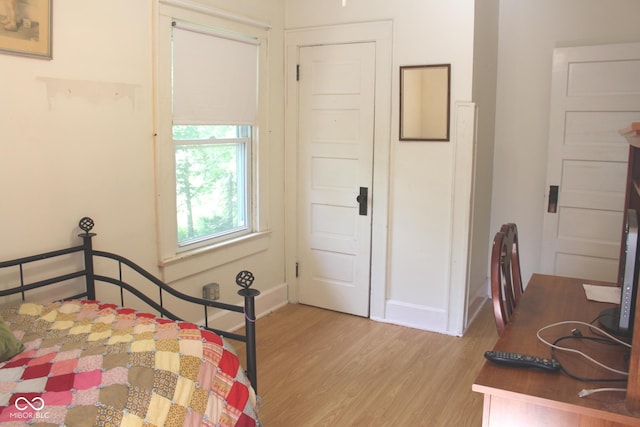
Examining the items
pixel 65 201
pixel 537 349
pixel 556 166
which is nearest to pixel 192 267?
pixel 65 201

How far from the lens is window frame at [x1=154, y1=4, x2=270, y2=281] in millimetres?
3143

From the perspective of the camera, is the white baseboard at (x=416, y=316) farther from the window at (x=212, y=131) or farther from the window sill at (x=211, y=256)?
the window at (x=212, y=131)

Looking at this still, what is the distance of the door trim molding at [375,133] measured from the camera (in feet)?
12.8

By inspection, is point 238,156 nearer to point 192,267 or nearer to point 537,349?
point 192,267

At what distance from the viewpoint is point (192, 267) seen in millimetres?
3469

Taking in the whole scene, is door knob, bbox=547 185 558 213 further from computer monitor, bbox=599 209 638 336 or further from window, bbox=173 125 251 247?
computer monitor, bbox=599 209 638 336

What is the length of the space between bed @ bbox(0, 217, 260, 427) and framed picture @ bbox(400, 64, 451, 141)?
1.99 metres

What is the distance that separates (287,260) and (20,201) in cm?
229

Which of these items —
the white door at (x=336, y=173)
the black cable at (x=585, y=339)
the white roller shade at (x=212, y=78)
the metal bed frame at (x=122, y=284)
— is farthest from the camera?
the white door at (x=336, y=173)

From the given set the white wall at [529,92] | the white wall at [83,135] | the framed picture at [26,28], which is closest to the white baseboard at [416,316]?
the white wall at [529,92]

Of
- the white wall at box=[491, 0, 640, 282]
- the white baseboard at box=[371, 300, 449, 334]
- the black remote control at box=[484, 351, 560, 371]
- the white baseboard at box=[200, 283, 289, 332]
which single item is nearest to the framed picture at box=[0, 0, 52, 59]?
the white baseboard at box=[200, 283, 289, 332]

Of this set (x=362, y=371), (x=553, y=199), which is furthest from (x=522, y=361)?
(x=553, y=199)

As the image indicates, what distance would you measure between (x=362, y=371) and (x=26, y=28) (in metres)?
2.52

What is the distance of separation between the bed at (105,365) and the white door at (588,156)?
2882 millimetres
